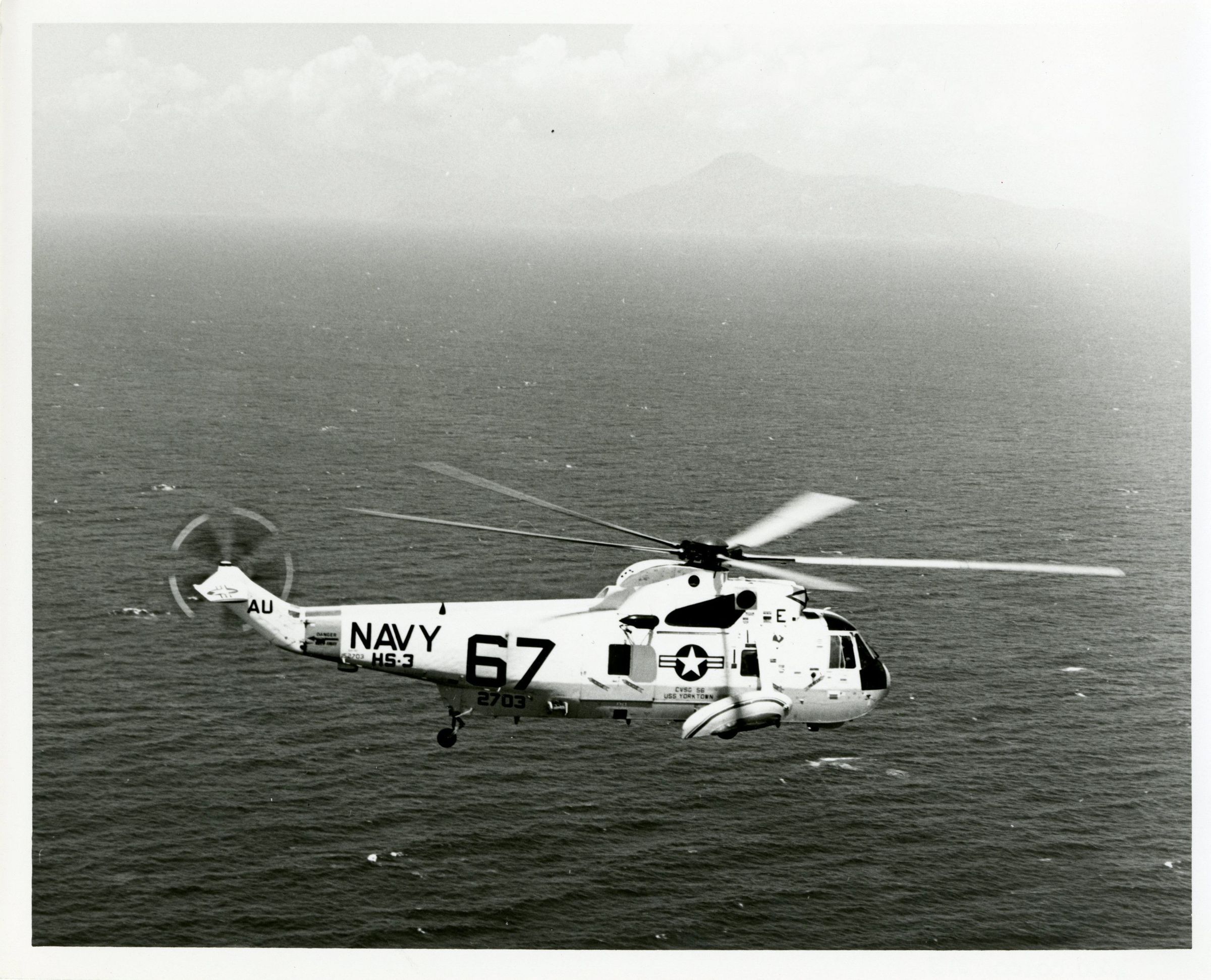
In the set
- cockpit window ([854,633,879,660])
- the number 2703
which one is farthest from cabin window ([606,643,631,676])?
cockpit window ([854,633,879,660])

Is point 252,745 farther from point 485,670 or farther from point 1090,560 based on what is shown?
point 1090,560

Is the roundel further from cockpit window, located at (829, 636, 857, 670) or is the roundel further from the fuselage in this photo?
cockpit window, located at (829, 636, 857, 670)

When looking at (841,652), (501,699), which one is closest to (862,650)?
(841,652)

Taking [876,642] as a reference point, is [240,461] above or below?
above

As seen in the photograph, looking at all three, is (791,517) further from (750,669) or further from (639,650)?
(639,650)

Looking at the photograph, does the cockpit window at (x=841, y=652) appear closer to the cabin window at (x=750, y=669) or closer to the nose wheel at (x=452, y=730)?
the cabin window at (x=750, y=669)

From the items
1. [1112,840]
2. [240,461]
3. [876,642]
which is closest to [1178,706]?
[1112,840]
